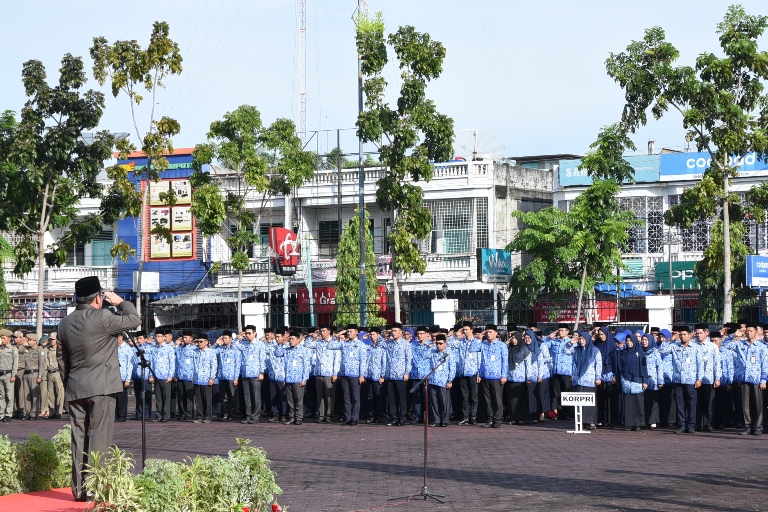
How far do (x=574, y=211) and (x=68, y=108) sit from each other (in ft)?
47.0

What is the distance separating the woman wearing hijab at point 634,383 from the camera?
20.2m

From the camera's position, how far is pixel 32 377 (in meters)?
25.0

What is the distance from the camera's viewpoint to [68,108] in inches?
1064

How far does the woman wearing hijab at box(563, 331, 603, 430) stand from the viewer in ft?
66.5

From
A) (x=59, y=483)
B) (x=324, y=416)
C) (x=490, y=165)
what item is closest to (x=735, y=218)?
(x=324, y=416)

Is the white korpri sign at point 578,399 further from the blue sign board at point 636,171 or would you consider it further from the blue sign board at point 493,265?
the blue sign board at point 636,171

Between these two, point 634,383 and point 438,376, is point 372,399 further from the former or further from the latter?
point 634,383

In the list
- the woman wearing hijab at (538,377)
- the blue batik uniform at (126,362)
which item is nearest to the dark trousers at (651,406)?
the woman wearing hijab at (538,377)

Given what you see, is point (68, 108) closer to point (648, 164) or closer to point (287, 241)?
point (287, 241)

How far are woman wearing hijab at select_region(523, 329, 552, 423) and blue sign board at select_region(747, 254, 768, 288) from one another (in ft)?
23.4

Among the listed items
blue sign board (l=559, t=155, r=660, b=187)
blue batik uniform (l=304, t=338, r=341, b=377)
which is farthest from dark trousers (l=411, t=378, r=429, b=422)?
blue sign board (l=559, t=155, r=660, b=187)

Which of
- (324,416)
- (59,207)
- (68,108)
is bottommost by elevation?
(324,416)

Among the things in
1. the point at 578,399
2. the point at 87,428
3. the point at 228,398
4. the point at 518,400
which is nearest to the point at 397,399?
the point at 518,400

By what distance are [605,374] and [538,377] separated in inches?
52.1
